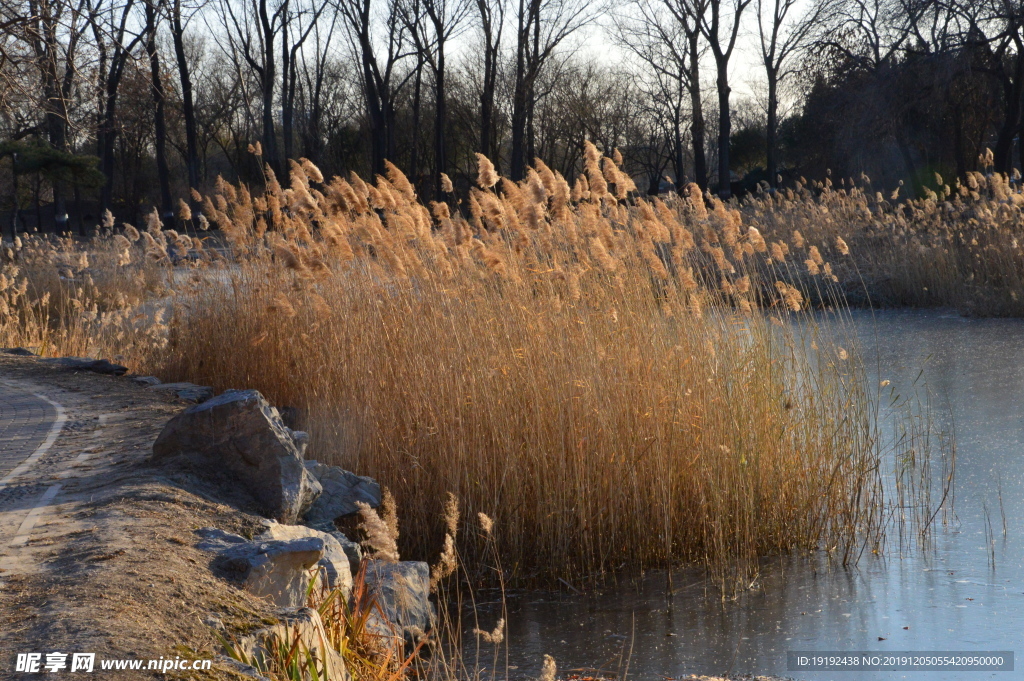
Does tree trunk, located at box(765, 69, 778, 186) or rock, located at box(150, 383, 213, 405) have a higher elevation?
tree trunk, located at box(765, 69, 778, 186)

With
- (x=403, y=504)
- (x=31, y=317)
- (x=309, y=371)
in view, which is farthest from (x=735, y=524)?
(x=31, y=317)

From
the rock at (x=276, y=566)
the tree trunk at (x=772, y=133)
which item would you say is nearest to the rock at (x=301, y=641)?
the rock at (x=276, y=566)

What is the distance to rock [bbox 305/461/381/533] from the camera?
13.2ft

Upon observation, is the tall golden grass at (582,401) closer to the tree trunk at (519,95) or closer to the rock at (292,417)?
the rock at (292,417)

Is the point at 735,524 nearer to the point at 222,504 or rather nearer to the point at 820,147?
the point at 222,504

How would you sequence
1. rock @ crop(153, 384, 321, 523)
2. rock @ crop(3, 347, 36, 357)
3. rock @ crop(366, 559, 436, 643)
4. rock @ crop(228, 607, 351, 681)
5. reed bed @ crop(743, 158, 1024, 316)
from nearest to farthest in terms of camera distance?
rock @ crop(228, 607, 351, 681) → rock @ crop(366, 559, 436, 643) → rock @ crop(153, 384, 321, 523) → rock @ crop(3, 347, 36, 357) → reed bed @ crop(743, 158, 1024, 316)

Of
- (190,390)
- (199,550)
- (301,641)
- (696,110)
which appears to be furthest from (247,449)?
(696,110)

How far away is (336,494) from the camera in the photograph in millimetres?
4191

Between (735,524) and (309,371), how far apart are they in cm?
268

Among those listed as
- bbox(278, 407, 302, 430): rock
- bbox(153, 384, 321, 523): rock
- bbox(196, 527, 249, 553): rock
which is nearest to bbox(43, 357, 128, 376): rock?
bbox(278, 407, 302, 430): rock

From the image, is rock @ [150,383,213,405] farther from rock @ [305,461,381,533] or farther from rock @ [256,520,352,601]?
rock @ [256,520,352,601]

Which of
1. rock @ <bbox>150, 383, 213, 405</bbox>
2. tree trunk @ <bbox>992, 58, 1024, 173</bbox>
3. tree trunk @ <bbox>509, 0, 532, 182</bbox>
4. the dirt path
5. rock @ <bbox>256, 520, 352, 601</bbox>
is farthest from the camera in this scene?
tree trunk @ <bbox>509, 0, 532, 182</bbox>

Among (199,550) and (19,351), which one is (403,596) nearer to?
(199,550)

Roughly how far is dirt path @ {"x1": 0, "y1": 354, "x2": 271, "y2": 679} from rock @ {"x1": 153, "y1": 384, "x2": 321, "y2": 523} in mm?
113
